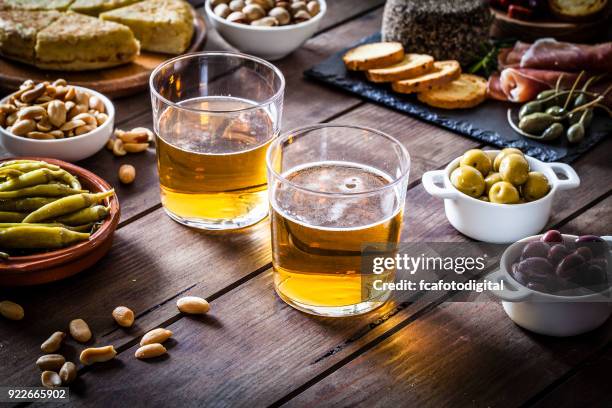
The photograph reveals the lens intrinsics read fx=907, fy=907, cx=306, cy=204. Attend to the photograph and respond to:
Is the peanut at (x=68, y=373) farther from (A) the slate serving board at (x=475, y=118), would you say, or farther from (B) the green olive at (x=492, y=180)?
(A) the slate serving board at (x=475, y=118)

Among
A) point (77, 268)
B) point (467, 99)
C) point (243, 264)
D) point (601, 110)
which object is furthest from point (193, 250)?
point (601, 110)

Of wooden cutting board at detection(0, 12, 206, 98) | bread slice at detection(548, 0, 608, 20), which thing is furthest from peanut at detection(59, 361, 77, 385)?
bread slice at detection(548, 0, 608, 20)

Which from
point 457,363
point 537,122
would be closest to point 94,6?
Answer: point 537,122

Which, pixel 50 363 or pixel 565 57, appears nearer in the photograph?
pixel 50 363

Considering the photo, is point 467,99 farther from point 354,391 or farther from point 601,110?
point 354,391

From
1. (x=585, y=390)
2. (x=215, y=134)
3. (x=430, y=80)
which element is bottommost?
(x=585, y=390)

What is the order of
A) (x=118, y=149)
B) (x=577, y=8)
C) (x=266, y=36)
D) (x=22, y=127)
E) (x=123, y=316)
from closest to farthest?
(x=123, y=316)
(x=22, y=127)
(x=118, y=149)
(x=266, y=36)
(x=577, y=8)

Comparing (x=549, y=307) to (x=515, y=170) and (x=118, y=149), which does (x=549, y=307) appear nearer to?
(x=515, y=170)
